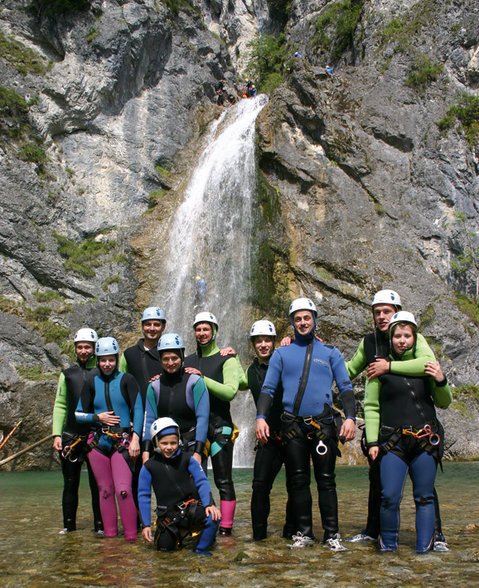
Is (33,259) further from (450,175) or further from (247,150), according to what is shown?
(450,175)

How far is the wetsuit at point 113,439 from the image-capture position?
5.49m

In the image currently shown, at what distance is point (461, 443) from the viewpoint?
1688 cm

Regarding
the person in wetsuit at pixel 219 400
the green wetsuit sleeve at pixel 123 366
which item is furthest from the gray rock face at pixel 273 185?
the person in wetsuit at pixel 219 400

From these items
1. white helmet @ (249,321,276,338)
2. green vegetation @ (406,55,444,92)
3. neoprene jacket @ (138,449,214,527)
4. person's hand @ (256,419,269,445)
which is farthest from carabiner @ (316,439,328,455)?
green vegetation @ (406,55,444,92)

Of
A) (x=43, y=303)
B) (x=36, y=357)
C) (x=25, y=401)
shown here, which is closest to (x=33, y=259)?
(x=43, y=303)

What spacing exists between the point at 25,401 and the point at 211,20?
1207 inches

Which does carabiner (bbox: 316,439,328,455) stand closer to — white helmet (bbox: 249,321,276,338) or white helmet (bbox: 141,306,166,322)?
white helmet (bbox: 249,321,276,338)

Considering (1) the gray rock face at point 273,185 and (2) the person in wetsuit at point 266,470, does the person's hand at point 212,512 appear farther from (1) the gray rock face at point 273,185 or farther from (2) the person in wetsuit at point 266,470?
(1) the gray rock face at point 273,185

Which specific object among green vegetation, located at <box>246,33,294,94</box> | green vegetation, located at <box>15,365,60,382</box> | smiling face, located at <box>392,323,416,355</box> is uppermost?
green vegetation, located at <box>246,33,294,94</box>

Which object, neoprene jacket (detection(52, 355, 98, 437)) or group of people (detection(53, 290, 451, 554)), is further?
neoprene jacket (detection(52, 355, 98, 437))

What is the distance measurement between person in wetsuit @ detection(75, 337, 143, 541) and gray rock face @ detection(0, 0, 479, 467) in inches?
470

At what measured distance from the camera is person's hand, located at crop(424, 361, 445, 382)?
466 centimetres

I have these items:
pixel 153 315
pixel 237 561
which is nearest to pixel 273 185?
pixel 153 315

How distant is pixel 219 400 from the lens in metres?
5.76
